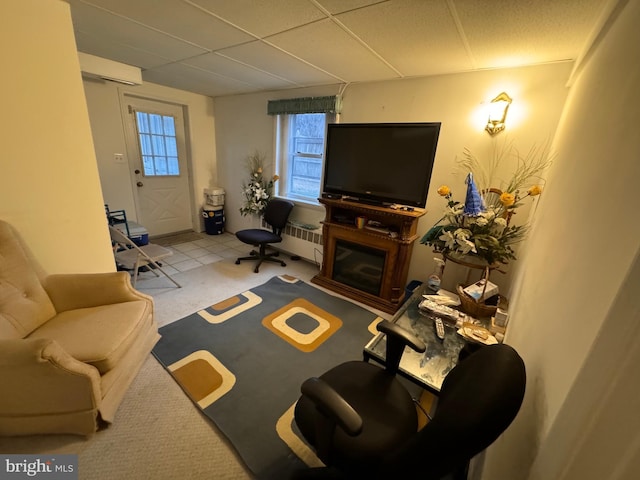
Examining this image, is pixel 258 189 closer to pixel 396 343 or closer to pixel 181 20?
pixel 181 20

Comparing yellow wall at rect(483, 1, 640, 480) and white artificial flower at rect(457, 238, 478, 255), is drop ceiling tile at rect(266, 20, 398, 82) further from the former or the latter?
white artificial flower at rect(457, 238, 478, 255)

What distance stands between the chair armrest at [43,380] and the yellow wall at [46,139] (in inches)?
35.0

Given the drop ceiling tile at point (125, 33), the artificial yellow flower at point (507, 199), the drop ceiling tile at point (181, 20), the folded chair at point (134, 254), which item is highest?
the drop ceiling tile at point (125, 33)

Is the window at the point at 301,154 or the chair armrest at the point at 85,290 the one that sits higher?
the window at the point at 301,154

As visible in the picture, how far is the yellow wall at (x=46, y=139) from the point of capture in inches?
57.6

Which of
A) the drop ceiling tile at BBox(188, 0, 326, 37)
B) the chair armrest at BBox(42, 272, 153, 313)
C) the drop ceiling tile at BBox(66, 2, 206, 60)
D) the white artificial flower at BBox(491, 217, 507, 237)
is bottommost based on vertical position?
the chair armrest at BBox(42, 272, 153, 313)

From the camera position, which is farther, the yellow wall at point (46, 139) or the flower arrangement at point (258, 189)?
the flower arrangement at point (258, 189)

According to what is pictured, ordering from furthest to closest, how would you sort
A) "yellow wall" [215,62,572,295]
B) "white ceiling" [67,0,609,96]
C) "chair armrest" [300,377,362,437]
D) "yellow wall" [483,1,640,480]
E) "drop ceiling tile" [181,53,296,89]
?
1. "drop ceiling tile" [181,53,296,89]
2. "yellow wall" [215,62,572,295]
3. "white ceiling" [67,0,609,96]
4. "chair armrest" [300,377,362,437]
5. "yellow wall" [483,1,640,480]

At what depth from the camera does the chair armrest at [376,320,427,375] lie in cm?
121

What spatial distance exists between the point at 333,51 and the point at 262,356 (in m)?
2.41

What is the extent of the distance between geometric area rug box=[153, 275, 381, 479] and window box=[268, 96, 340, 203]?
152cm

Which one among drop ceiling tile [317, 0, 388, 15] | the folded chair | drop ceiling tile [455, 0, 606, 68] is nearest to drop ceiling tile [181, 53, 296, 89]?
drop ceiling tile [317, 0, 388, 15]

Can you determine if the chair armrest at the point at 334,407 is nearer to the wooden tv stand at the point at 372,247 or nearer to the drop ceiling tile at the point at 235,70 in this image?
the wooden tv stand at the point at 372,247
